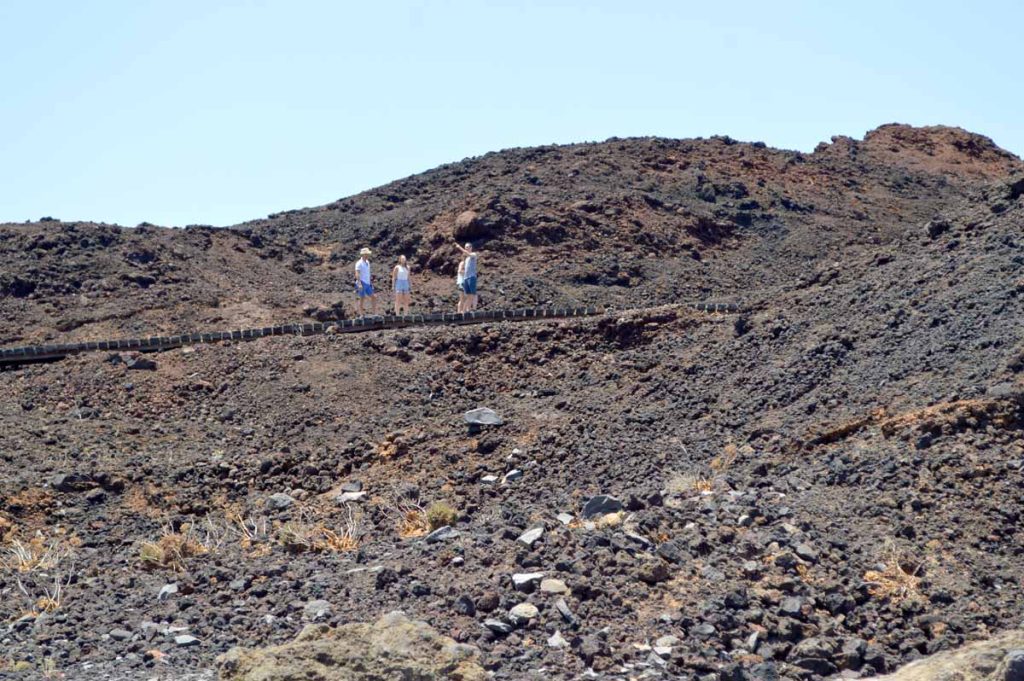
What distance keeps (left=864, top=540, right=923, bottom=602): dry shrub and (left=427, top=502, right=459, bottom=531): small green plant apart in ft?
10.3

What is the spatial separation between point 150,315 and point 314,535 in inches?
387

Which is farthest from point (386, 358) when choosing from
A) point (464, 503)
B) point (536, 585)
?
point (536, 585)

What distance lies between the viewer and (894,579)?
23.1 ft

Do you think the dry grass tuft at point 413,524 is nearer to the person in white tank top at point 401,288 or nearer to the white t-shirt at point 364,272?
the person in white tank top at point 401,288

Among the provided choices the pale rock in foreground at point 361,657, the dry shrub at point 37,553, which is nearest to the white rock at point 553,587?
the pale rock in foreground at point 361,657

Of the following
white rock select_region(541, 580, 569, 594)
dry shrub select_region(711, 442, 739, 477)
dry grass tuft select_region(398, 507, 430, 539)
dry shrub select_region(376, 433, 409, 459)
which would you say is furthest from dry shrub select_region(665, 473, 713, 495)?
dry shrub select_region(376, 433, 409, 459)

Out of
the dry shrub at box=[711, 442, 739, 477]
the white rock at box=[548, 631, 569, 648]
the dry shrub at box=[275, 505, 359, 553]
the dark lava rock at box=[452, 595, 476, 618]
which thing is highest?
the dry shrub at box=[711, 442, 739, 477]

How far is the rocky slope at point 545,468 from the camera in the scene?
269 inches

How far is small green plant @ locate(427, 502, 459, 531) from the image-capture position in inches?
359

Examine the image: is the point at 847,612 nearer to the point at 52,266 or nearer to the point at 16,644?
the point at 16,644

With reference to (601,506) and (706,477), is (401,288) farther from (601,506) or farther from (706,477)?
(601,506)

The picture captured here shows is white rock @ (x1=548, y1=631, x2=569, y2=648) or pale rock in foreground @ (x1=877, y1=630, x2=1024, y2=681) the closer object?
pale rock in foreground @ (x1=877, y1=630, x2=1024, y2=681)

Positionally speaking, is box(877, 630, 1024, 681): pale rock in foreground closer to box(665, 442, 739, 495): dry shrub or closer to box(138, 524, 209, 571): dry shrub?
box(665, 442, 739, 495): dry shrub

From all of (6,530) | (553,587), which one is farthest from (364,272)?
(553,587)
